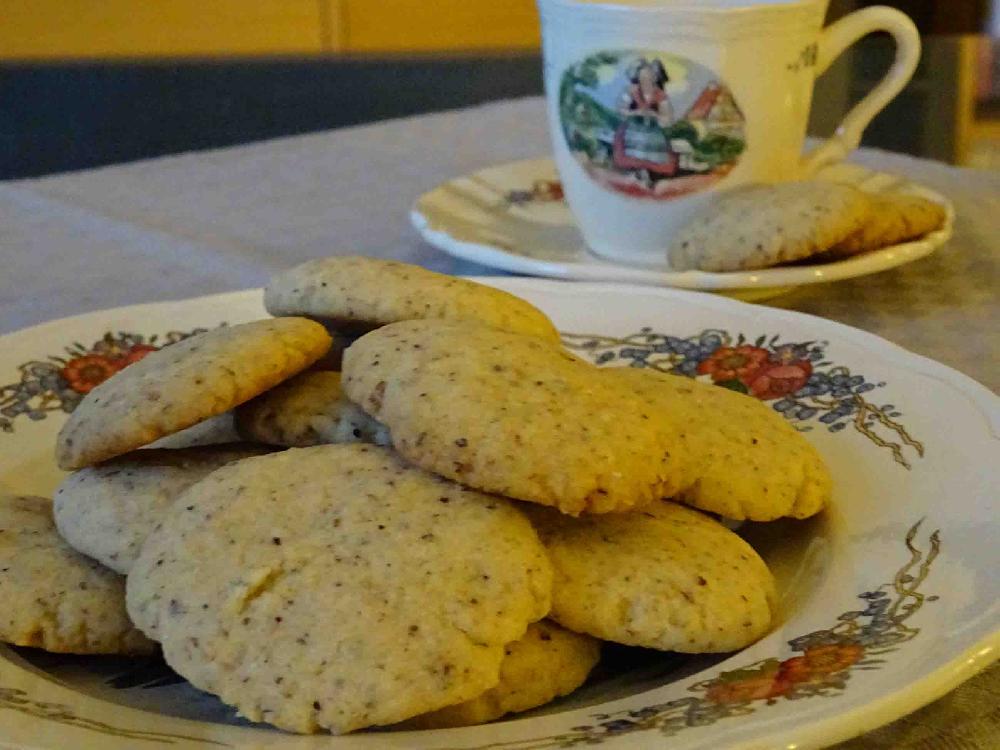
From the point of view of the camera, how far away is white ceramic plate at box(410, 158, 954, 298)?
3.08 ft

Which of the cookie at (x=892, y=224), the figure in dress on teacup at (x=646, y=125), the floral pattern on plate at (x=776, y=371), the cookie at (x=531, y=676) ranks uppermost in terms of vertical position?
the figure in dress on teacup at (x=646, y=125)

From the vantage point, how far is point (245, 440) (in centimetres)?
67

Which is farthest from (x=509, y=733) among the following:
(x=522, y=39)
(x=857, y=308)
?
(x=522, y=39)

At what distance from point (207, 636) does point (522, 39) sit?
3351 millimetres

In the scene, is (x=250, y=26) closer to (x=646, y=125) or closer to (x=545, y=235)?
(x=545, y=235)

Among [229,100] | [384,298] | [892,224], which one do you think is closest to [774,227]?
[892,224]

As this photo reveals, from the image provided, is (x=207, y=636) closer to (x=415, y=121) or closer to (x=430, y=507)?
(x=430, y=507)

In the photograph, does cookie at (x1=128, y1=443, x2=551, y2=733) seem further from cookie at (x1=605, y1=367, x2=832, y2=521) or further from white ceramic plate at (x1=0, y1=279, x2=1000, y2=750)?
cookie at (x1=605, y1=367, x2=832, y2=521)

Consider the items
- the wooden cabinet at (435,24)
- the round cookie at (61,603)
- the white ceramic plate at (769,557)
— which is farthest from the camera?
the wooden cabinet at (435,24)

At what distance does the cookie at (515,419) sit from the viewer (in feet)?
1.71

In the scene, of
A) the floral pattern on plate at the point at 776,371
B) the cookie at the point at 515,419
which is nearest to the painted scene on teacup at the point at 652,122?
the floral pattern on plate at the point at 776,371

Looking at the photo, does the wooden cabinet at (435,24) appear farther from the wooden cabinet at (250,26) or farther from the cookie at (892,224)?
the cookie at (892,224)

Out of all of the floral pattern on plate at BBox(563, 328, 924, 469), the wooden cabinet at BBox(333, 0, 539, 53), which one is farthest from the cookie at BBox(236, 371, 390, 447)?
the wooden cabinet at BBox(333, 0, 539, 53)

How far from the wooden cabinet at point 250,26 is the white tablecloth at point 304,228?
1.33 metres
